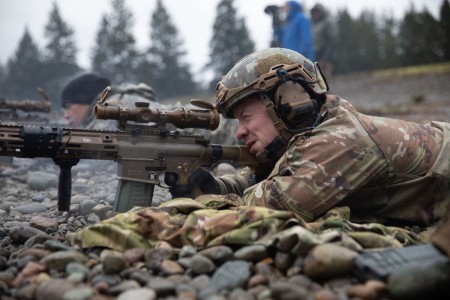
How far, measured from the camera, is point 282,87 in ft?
12.3

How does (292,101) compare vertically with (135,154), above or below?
above

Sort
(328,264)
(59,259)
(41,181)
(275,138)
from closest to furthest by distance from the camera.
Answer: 1. (328,264)
2. (59,259)
3. (275,138)
4. (41,181)

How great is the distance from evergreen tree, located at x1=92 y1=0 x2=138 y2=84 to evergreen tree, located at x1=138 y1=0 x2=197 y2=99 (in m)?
1.28

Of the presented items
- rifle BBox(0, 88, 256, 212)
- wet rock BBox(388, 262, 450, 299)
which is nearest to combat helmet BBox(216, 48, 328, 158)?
rifle BBox(0, 88, 256, 212)

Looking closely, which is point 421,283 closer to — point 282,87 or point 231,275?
point 231,275

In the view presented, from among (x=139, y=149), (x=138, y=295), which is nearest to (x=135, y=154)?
(x=139, y=149)

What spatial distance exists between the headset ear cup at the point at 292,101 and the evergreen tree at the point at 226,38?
33.2 meters

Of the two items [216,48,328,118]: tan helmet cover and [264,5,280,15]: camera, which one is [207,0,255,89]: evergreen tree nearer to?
[264,5,280,15]: camera

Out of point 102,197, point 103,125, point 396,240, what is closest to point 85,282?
point 396,240

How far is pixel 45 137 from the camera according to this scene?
145 inches

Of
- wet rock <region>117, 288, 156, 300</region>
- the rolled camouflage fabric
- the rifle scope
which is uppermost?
the rifle scope

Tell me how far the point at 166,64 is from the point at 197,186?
37.4 m

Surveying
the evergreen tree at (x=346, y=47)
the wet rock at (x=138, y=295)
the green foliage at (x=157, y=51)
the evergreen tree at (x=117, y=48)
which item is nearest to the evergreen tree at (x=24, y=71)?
the green foliage at (x=157, y=51)

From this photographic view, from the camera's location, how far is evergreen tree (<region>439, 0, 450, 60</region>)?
Result: 3925cm
